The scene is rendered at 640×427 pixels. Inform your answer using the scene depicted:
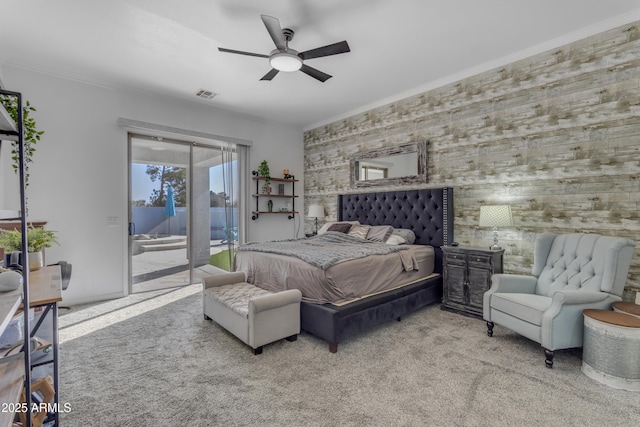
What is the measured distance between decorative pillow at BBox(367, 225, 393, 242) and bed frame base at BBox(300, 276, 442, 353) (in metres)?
0.96

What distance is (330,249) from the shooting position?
3629 mm

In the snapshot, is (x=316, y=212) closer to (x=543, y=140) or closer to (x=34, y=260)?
(x=543, y=140)

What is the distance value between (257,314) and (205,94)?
12.0ft

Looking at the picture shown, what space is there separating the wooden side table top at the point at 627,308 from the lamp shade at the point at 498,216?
114 cm

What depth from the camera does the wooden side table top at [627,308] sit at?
2275mm

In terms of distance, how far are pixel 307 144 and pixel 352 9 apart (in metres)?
3.87

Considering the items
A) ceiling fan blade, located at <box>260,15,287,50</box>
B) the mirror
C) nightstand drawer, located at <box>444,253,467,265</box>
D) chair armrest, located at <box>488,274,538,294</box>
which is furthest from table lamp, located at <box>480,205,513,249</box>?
ceiling fan blade, located at <box>260,15,287,50</box>

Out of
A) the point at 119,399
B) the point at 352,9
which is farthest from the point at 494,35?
the point at 119,399

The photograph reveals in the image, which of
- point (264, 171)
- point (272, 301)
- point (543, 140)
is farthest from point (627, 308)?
point (264, 171)

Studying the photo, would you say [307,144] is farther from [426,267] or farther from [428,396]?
[428,396]

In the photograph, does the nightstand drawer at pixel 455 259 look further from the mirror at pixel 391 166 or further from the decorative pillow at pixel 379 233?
the mirror at pixel 391 166

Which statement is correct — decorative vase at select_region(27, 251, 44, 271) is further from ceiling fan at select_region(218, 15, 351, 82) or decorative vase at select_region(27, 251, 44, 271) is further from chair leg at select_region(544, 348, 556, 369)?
chair leg at select_region(544, 348, 556, 369)

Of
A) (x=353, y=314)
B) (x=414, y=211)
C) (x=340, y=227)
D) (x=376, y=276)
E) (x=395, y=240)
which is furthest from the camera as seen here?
(x=340, y=227)

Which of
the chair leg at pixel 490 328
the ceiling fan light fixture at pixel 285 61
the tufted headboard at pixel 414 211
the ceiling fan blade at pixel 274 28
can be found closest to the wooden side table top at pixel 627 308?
the chair leg at pixel 490 328
